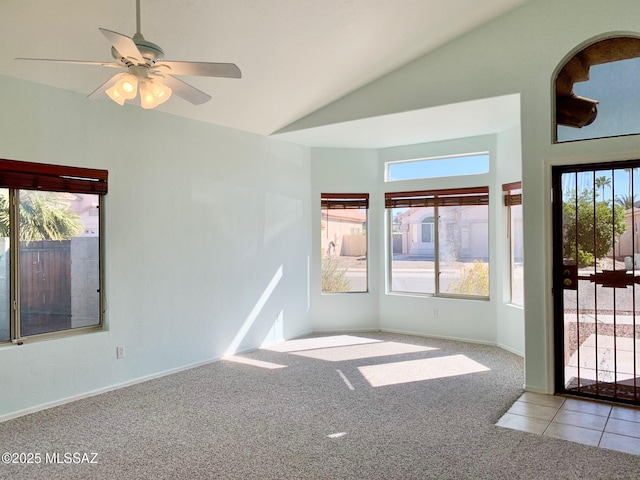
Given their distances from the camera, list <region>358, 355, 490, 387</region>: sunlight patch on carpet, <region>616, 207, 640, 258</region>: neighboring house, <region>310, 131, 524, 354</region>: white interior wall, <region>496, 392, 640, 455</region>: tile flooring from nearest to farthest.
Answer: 1. <region>496, 392, 640, 455</region>: tile flooring
2. <region>616, 207, 640, 258</region>: neighboring house
3. <region>358, 355, 490, 387</region>: sunlight patch on carpet
4. <region>310, 131, 524, 354</region>: white interior wall

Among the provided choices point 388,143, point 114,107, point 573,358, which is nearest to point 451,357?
point 573,358

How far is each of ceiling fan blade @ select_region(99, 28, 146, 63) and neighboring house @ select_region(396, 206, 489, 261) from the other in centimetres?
473

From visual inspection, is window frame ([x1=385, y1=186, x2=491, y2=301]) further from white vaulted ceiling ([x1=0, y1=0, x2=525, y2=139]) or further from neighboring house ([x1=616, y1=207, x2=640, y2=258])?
neighboring house ([x1=616, y1=207, x2=640, y2=258])

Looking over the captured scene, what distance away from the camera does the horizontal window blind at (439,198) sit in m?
5.90

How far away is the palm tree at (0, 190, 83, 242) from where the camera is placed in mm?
3635

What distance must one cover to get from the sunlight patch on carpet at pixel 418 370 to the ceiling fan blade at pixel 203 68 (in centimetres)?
305

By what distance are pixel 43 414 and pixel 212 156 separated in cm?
294

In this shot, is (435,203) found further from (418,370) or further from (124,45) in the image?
(124,45)

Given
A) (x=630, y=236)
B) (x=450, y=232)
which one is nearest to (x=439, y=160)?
(x=450, y=232)

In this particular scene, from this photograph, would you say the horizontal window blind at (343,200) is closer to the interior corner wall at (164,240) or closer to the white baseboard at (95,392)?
the interior corner wall at (164,240)

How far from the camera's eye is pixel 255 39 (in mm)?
3838

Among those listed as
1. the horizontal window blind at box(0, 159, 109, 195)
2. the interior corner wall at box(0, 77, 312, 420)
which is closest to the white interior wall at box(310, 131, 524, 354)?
the interior corner wall at box(0, 77, 312, 420)

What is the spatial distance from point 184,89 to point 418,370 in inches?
138

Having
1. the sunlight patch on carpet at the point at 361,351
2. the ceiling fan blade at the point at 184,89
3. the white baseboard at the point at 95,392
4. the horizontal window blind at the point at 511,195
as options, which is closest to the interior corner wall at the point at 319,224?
the sunlight patch on carpet at the point at 361,351
